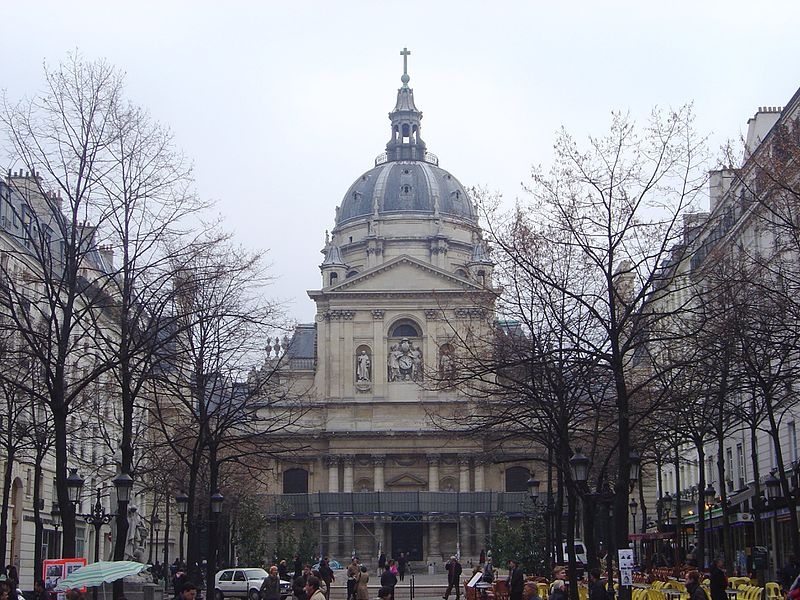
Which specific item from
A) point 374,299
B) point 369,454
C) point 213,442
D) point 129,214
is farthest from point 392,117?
point 129,214

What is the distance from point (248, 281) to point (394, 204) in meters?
81.9

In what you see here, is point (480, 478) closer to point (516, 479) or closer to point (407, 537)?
point (516, 479)

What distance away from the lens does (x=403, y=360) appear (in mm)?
96125

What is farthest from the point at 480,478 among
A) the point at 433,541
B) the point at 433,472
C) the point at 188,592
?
the point at 188,592

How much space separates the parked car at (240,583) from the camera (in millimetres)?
47050

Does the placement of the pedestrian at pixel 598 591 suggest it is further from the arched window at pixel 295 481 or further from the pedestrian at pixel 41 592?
the arched window at pixel 295 481

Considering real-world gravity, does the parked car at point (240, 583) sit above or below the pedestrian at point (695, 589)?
below

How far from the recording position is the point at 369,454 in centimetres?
9475

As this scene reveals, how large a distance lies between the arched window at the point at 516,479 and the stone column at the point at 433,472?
229 inches

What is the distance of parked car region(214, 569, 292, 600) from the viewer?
47.0m

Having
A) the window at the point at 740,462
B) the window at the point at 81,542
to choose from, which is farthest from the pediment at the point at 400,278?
the window at the point at 740,462

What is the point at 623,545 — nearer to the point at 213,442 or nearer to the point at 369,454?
the point at 213,442

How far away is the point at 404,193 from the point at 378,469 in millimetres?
33226

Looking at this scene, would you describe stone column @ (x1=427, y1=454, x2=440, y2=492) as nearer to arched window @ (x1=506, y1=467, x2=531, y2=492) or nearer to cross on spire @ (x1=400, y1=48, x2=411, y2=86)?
arched window @ (x1=506, y1=467, x2=531, y2=492)
